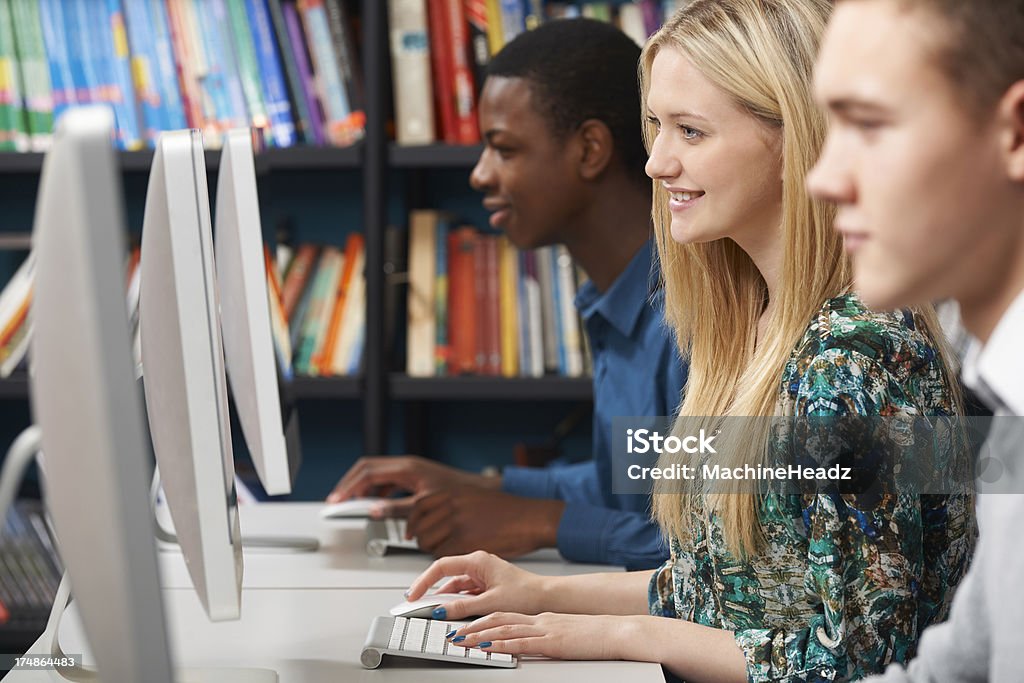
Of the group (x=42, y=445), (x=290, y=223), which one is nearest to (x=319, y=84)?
(x=290, y=223)

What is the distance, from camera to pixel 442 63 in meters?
2.22

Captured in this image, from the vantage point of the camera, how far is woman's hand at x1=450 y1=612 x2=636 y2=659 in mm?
1075

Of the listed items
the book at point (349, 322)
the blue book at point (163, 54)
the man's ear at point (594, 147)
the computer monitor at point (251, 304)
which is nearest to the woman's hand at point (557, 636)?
the computer monitor at point (251, 304)

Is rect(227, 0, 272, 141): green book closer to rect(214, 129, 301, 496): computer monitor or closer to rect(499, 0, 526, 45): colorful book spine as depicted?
rect(499, 0, 526, 45): colorful book spine

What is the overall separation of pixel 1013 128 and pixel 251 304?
25.6 inches

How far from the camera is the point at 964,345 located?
1.04 meters

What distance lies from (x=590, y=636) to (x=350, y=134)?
4.69 ft

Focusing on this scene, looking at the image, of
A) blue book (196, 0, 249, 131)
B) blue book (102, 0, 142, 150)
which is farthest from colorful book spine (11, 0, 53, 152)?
blue book (196, 0, 249, 131)

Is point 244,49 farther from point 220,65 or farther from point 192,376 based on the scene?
point 192,376

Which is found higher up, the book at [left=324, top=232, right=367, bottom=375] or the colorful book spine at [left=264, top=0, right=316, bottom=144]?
the colorful book spine at [left=264, top=0, right=316, bottom=144]

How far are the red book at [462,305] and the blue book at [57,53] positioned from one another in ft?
2.68

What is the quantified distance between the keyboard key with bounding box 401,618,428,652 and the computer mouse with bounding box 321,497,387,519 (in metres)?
0.60

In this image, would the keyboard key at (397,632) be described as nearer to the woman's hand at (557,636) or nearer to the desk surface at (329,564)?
the woman's hand at (557,636)

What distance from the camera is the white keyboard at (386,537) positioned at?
5.08ft
